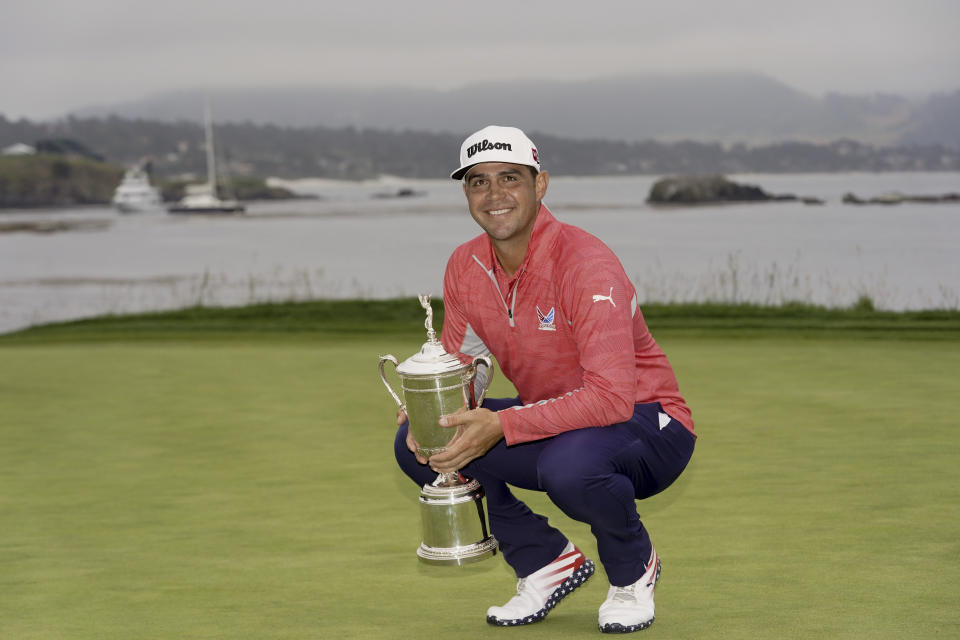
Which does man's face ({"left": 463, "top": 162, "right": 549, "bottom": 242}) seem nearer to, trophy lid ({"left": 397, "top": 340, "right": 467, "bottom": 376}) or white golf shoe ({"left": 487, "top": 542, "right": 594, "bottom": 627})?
trophy lid ({"left": 397, "top": 340, "right": 467, "bottom": 376})

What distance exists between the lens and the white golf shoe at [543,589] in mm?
3924

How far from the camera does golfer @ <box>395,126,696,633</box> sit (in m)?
3.79

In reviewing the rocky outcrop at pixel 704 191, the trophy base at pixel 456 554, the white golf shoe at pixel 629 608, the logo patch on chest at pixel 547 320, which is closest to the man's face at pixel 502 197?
the logo patch on chest at pixel 547 320

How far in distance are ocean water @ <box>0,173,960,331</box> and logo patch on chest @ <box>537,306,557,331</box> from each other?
10.5m

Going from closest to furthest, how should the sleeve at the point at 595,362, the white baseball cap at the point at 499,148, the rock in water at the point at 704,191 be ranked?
the sleeve at the point at 595,362, the white baseball cap at the point at 499,148, the rock in water at the point at 704,191

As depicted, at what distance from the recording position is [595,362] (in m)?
3.76

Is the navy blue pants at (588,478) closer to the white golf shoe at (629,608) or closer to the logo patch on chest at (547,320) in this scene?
the white golf shoe at (629,608)

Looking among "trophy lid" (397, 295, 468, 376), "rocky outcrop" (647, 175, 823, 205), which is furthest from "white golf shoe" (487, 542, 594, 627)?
"rocky outcrop" (647, 175, 823, 205)

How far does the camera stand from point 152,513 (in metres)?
5.61

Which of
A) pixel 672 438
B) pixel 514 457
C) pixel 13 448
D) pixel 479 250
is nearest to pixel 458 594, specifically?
pixel 514 457

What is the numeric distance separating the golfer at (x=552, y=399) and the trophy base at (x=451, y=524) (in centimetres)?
12

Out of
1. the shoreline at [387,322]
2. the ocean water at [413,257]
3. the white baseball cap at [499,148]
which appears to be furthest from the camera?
the ocean water at [413,257]

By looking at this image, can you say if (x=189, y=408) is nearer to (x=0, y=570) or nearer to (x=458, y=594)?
(x=0, y=570)

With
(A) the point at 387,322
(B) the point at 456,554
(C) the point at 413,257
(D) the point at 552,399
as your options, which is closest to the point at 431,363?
(D) the point at 552,399
